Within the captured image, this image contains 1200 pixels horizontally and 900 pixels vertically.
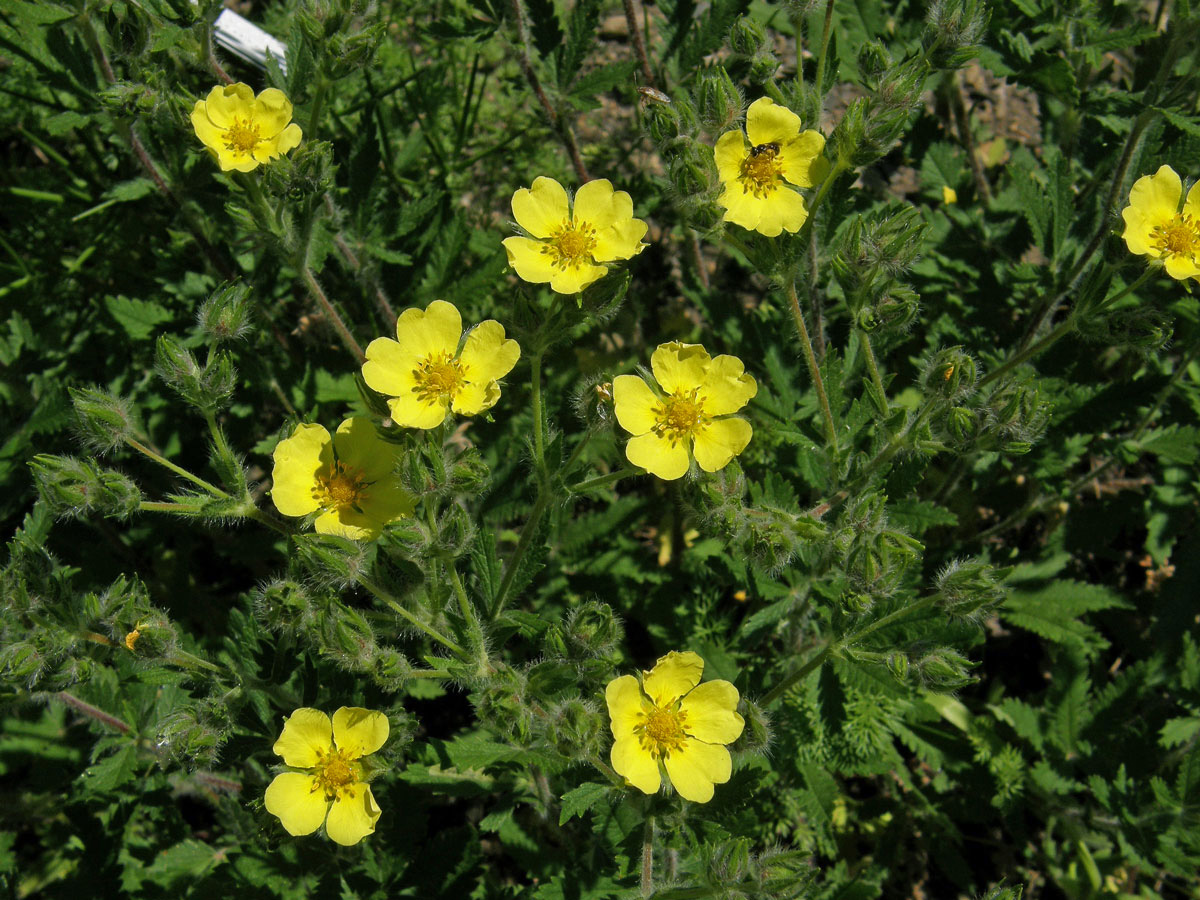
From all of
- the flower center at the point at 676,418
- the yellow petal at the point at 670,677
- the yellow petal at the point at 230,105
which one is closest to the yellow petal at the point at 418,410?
A: the flower center at the point at 676,418

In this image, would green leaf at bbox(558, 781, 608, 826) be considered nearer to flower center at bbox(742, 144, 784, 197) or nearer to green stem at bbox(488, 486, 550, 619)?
green stem at bbox(488, 486, 550, 619)

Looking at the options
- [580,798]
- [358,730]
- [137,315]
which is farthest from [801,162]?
[137,315]

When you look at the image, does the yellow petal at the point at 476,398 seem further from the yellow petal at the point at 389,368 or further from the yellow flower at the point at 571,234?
the yellow flower at the point at 571,234

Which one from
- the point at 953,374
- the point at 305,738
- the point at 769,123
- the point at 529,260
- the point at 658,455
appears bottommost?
the point at 305,738

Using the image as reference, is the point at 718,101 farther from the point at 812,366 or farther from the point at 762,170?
the point at 812,366

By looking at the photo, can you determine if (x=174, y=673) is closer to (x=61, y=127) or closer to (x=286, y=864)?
(x=286, y=864)

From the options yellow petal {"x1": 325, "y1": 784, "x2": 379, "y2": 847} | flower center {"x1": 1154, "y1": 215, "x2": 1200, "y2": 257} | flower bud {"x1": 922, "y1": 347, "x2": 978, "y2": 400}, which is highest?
flower center {"x1": 1154, "y1": 215, "x2": 1200, "y2": 257}

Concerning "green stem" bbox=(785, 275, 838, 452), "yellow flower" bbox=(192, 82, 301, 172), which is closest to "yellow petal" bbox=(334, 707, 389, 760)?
"green stem" bbox=(785, 275, 838, 452)
